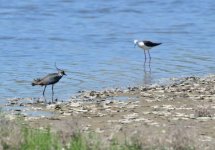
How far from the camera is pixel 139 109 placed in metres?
12.8

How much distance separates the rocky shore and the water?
0.89 meters

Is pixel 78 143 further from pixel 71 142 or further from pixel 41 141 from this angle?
pixel 41 141

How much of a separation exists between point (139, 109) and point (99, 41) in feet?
32.4

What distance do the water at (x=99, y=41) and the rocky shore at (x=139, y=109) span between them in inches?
35.0

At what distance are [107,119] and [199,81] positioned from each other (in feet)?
14.4

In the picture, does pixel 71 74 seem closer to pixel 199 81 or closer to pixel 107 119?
pixel 199 81

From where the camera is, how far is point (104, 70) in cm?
1759

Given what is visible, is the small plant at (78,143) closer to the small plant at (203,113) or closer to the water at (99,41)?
the small plant at (203,113)

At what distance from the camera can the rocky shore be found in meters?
10.9

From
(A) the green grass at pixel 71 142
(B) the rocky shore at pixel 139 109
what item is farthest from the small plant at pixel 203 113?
(A) the green grass at pixel 71 142

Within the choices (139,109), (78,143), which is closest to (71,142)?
(78,143)

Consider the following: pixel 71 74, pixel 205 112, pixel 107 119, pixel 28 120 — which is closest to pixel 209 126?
pixel 205 112

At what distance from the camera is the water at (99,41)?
16750mm

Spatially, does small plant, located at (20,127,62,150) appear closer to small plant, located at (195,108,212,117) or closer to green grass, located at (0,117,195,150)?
green grass, located at (0,117,195,150)
